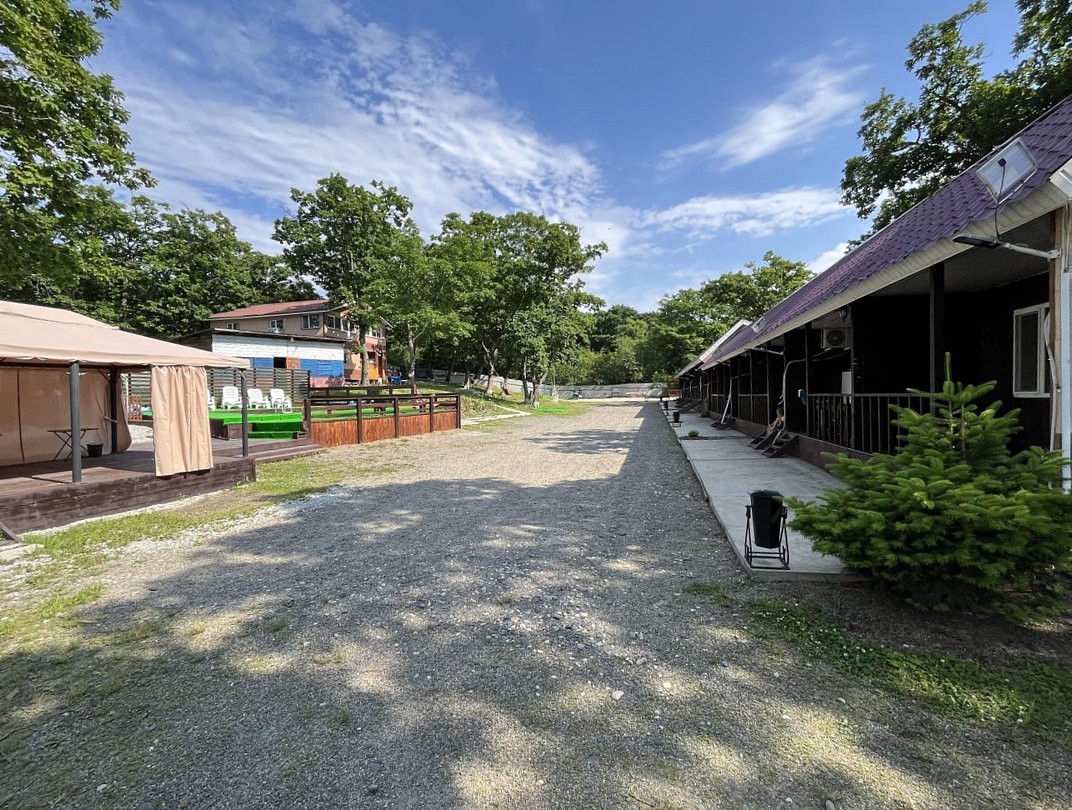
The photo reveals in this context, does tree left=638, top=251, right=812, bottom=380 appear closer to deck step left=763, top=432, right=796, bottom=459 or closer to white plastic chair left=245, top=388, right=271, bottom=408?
deck step left=763, top=432, right=796, bottom=459

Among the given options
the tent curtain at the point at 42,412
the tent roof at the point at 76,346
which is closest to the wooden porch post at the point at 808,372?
the tent roof at the point at 76,346

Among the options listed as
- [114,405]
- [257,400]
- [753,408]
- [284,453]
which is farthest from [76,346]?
[257,400]

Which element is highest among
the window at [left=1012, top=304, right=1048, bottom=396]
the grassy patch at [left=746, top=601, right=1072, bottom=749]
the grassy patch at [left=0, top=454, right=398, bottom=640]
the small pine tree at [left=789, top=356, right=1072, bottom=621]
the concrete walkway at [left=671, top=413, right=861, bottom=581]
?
the window at [left=1012, top=304, right=1048, bottom=396]

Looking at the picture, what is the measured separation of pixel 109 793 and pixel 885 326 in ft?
29.4

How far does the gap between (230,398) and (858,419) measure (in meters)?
24.7

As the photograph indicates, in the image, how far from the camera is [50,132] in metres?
8.24

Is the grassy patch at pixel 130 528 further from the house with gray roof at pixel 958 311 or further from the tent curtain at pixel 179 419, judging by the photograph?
the house with gray roof at pixel 958 311

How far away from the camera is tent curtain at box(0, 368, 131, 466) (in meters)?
8.34

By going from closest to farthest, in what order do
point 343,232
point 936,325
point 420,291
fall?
point 936,325, point 420,291, point 343,232

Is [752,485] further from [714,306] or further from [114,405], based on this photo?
[714,306]

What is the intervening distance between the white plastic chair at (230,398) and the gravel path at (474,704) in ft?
67.6

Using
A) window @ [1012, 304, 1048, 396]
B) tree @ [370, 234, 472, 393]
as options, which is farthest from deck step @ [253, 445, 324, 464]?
window @ [1012, 304, 1048, 396]

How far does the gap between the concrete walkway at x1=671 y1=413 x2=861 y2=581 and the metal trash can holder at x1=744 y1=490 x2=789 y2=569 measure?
0.07 meters

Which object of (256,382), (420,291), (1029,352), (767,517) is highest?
(420,291)
